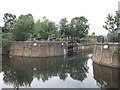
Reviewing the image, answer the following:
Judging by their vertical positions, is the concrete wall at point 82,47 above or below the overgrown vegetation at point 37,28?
below

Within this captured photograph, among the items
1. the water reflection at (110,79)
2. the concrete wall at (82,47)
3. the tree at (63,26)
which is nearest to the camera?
the water reflection at (110,79)

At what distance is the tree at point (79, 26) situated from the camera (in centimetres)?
5247

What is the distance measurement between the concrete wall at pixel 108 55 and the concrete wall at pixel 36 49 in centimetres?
1051

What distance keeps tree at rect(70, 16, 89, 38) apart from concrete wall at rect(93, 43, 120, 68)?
3246 cm

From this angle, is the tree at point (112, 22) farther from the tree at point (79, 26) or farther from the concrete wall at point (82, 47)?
the tree at point (79, 26)

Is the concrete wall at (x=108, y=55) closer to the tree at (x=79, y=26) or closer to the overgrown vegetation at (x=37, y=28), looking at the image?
the overgrown vegetation at (x=37, y=28)

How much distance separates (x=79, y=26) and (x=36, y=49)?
31.0 metres

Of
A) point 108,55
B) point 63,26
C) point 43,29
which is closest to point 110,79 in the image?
point 108,55

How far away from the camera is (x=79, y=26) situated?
177ft

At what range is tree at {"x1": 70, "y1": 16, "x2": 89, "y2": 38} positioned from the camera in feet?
172

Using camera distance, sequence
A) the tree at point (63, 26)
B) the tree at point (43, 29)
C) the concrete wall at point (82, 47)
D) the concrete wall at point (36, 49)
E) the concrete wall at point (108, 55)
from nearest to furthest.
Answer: the concrete wall at point (108, 55), the concrete wall at point (36, 49), the concrete wall at point (82, 47), the tree at point (43, 29), the tree at point (63, 26)

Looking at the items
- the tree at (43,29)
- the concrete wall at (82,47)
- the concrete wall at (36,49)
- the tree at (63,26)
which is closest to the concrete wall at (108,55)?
the concrete wall at (36,49)

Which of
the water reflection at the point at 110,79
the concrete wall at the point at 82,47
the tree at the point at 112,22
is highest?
the tree at the point at 112,22

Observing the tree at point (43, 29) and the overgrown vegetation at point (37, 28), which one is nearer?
the overgrown vegetation at point (37, 28)
